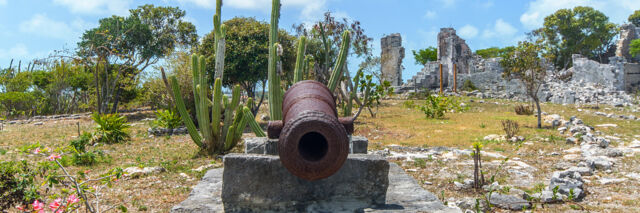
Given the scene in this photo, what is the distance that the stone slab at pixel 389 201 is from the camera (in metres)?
3.53

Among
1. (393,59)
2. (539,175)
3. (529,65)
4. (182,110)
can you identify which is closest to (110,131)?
(182,110)

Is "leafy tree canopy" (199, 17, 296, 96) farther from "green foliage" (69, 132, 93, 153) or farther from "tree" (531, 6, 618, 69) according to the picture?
"tree" (531, 6, 618, 69)

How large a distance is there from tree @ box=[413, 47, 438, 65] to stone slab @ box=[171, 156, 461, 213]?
1921 inches

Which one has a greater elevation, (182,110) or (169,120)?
(182,110)

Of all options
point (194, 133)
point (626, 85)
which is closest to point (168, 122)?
point (194, 133)

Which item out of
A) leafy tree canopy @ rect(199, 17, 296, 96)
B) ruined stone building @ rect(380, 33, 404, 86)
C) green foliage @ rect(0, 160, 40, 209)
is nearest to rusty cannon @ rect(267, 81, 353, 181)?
green foliage @ rect(0, 160, 40, 209)

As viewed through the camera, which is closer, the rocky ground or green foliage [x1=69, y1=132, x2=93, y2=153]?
the rocky ground

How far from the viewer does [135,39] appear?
71.4 ft

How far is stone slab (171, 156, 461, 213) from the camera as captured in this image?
3531 millimetres

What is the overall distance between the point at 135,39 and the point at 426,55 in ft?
123

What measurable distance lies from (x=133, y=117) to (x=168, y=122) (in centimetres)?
816

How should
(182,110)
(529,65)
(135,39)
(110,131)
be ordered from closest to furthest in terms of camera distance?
1. (182,110)
2. (110,131)
3. (529,65)
4. (135,39)

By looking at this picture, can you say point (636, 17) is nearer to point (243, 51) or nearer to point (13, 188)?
point (243, 51)

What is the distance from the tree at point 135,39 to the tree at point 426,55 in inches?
1314
